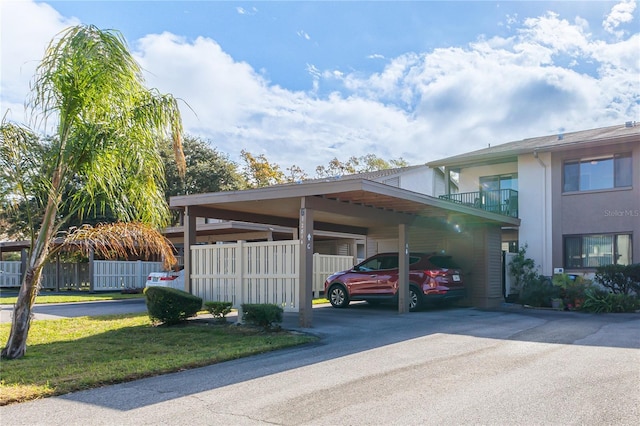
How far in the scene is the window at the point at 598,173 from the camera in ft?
58.5

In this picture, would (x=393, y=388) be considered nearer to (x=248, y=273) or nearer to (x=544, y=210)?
(x=248, y=273)

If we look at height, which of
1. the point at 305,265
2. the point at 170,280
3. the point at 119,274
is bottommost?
the point at 119,274

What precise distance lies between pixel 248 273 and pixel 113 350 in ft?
14.5

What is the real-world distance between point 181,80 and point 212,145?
106 ft

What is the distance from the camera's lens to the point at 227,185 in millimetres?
39656

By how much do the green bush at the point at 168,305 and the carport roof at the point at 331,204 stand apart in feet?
8.06

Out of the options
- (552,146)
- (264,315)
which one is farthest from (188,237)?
(552,146)

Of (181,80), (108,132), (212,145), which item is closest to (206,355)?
(108,132)

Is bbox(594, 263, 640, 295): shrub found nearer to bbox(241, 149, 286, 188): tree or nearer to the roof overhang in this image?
the roof overhang

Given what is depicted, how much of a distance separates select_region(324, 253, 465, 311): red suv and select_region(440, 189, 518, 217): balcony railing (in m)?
4.43

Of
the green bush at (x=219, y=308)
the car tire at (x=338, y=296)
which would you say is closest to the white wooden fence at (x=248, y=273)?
the green bush at (x=219, y=308)

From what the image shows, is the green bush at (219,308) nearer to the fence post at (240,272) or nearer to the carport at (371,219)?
the fence post at (240,272)

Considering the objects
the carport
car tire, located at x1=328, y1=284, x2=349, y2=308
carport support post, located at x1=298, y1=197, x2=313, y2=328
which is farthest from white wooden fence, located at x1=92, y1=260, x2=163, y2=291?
carport support post, located at x1=298, y1=197, x2=313, y2=328

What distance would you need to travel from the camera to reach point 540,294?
16.8 m
